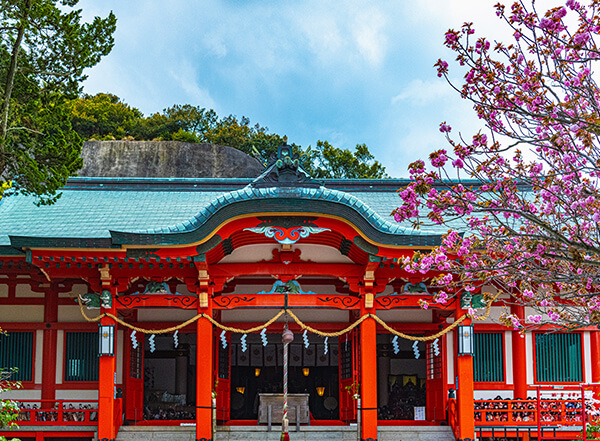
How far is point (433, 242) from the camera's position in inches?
456

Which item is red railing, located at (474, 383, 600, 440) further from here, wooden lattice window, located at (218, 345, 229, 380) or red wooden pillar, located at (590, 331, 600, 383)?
wooden lattice window, located at (218, 345, 229, 380)

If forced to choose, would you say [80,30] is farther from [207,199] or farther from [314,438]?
[314,438]

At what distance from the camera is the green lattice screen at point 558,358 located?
531 inches

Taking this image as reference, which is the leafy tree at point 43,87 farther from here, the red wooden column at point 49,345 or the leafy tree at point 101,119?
the leafy tree at point 101,119

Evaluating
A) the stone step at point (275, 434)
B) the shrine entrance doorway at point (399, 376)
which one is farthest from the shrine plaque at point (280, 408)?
the shrine entrance doorway at point (399, 376)

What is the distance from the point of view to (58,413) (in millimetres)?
12305

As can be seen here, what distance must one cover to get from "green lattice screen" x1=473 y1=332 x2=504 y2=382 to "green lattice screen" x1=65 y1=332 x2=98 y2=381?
711 centimetres

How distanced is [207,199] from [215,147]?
19.5 m

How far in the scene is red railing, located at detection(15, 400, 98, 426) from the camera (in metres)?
12.3

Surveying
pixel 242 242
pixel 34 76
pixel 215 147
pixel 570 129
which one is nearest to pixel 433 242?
pixel 242 242

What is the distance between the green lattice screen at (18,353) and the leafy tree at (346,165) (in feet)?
73.5

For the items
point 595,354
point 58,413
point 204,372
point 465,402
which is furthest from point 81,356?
point 595,354

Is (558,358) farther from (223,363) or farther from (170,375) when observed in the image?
(170,375)

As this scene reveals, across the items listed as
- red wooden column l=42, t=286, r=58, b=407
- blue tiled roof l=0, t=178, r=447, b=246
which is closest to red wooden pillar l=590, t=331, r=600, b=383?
blue tiled roof l=0, t=178, r=447, b=246
